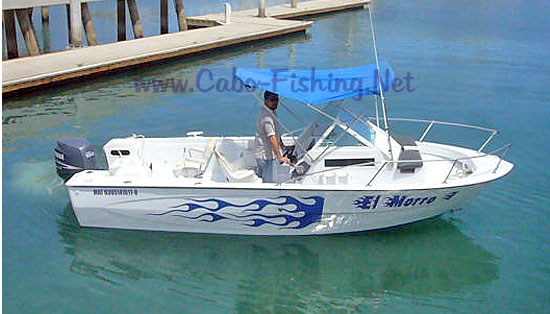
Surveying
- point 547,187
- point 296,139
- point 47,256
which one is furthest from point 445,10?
point 47,256

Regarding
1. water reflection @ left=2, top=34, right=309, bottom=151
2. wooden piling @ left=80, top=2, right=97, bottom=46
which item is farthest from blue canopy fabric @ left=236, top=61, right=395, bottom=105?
wooden piling @ left=80, top=2, right=97, bottom=46

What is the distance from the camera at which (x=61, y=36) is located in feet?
73.5

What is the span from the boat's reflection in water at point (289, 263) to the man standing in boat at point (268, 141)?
878 millimetres

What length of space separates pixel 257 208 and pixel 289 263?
757mm

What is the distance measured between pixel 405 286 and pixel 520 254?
171 centimetres

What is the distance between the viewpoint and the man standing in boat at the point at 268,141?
283 inches

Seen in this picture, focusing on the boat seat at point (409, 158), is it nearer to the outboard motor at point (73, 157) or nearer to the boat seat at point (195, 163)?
the boat seat at point (195, 163)

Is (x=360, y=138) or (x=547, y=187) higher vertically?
(x=360, y=138)

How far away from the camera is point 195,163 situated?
790 cm

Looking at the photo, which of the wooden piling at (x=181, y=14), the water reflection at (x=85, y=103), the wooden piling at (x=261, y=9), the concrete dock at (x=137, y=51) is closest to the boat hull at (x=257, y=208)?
the water reflection at (x=85, y=103)

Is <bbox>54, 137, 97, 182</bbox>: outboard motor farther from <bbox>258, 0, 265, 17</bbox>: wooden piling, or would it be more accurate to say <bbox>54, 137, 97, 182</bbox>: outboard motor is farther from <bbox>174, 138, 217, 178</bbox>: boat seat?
<bbox>258, 0, 265, 17</bbox>: wooden piling

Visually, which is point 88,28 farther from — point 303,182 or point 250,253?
point 250,253

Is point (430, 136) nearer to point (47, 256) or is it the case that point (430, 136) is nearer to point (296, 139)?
point (296, 139)

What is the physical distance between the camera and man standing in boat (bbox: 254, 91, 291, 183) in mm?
7195
